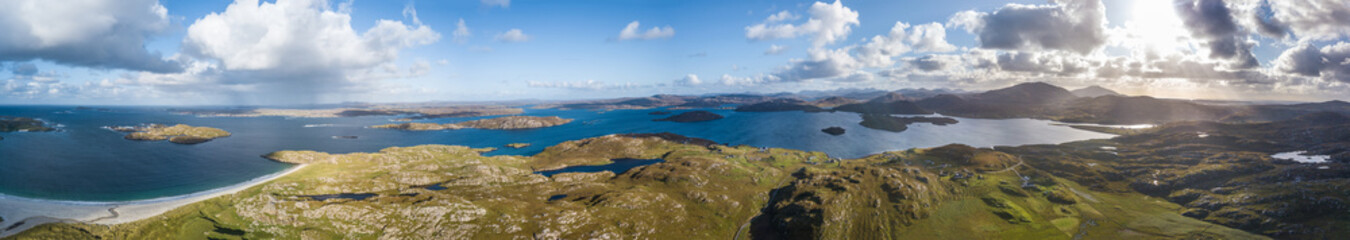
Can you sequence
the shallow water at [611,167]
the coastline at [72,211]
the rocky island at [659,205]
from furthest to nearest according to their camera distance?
the shallow water at [611,167], the rocky island at [659,205], the coastline at [72,211]

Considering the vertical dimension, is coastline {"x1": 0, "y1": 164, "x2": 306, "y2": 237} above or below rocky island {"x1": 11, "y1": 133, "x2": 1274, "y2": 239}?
above

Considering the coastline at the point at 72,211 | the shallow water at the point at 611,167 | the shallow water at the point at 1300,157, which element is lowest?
the shallow water at the point at 611,167

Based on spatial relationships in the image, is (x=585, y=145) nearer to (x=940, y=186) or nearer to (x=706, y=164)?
(x=706, y=164)

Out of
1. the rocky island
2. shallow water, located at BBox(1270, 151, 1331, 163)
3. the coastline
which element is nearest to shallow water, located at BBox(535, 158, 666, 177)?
the rocky island

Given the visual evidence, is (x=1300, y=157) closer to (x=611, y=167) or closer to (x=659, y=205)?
(x=659, y=205)

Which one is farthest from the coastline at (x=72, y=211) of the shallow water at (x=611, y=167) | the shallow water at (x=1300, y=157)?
the shallow water at (x=1300, y=157)

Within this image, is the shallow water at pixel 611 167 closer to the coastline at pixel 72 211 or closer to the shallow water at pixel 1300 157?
the coastline at pixel 72 211

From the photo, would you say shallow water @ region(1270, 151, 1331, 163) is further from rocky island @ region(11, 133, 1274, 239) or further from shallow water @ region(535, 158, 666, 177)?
shallow water @ region(535, 158, 666, 177)

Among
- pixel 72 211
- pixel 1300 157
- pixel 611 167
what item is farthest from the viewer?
pixel 611 167

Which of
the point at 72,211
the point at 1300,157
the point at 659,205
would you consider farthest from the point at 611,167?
the point at 1300,157

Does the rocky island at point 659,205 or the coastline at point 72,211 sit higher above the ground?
the coastline at point 72,211
